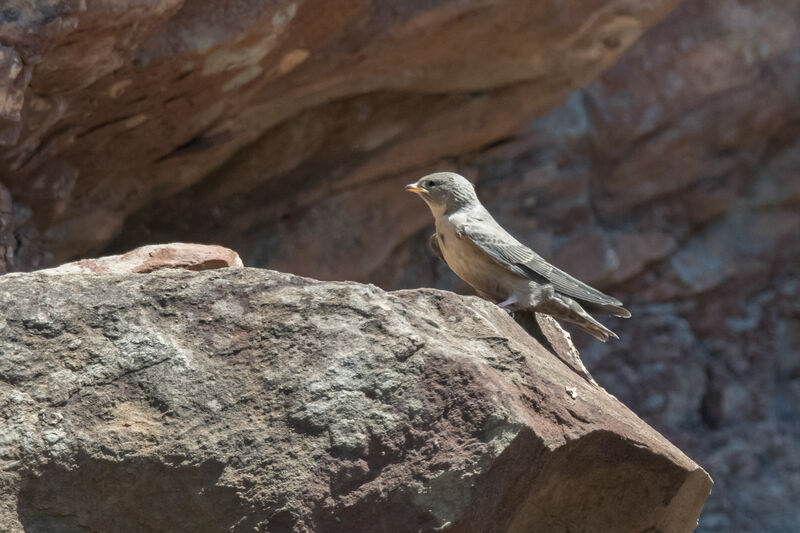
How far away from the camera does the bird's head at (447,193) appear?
4.48 meters

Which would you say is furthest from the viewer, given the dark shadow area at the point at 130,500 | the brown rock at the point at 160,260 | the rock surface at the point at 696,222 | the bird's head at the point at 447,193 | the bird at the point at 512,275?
the rock surface at the point at 696,222

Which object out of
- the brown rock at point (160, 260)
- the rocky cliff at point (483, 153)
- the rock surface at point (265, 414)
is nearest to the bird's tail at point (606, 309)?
the rock surface at point (265, 414)

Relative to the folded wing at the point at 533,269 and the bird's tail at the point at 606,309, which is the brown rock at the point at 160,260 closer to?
the folded wing at the point at 533,269

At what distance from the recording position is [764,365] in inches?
357

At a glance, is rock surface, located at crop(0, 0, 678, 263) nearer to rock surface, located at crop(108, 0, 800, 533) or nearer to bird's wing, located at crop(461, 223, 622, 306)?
rock surface, located at crop(108, 0, 800, 533)

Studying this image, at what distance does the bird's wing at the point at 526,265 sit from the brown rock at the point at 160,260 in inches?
39.4

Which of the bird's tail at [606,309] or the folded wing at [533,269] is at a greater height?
the folded wing at [533,269]

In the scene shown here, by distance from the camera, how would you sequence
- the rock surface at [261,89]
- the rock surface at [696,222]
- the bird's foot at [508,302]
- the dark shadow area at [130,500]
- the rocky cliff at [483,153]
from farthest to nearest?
the rock surface at [696,222] < the rocky cliff at [483,153] < the rock surface at [261,89] < the bird's foot at [508,302] < the dark shadow area at [130,500]

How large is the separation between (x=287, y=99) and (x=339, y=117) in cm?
66

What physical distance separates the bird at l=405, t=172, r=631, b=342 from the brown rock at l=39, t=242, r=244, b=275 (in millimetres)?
951

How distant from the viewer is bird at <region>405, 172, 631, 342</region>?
406 centimetres

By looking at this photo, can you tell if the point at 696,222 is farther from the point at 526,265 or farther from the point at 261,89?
the point at 526,265

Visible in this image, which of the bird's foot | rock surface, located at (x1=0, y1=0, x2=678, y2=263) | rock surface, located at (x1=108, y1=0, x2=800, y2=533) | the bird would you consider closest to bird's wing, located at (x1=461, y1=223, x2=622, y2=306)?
the bird

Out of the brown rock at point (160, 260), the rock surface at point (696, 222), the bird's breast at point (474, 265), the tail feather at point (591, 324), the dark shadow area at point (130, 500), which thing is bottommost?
the rock surface at point (696, 222)
